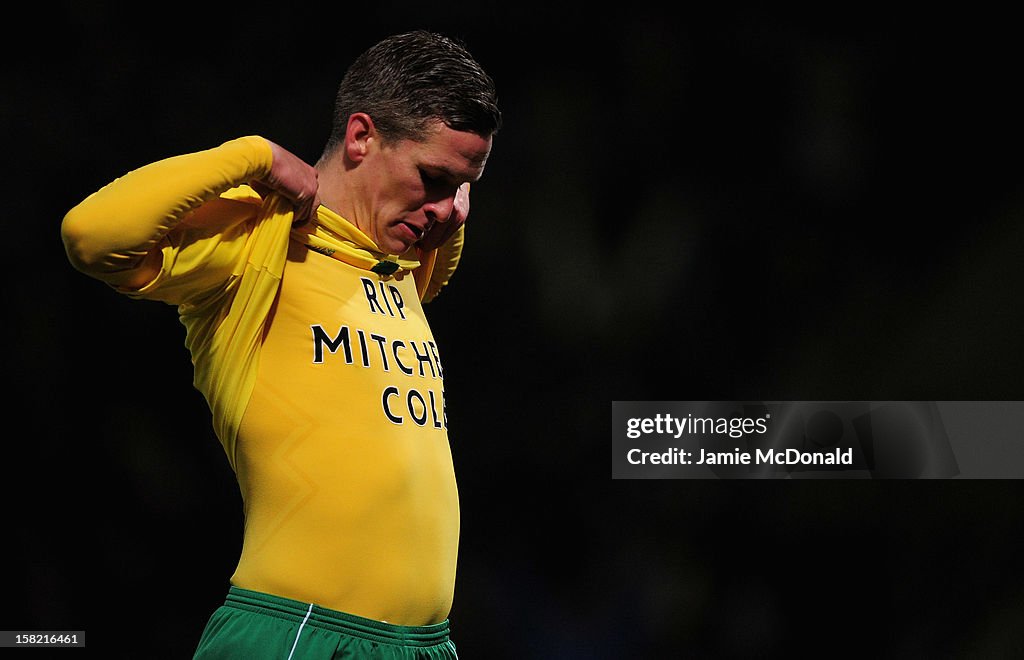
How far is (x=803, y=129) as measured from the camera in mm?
2631

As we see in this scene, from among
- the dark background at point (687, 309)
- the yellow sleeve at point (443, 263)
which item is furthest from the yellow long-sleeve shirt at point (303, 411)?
the dark background at point (687, 309)

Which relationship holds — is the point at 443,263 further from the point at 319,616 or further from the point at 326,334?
the point at 319,616

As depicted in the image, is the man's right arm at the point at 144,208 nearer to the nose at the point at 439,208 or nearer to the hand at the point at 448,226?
the nose at the point at 439,208

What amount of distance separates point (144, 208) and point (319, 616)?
1.50 ft

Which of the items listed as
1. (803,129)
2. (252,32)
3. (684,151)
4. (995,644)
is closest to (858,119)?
(803,129)

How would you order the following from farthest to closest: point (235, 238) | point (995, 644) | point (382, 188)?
1. point (995, 644)
2. point (382, 188)
3. point (235, 238)

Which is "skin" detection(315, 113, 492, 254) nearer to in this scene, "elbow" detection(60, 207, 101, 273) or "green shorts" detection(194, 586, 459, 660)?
"elbow" detection(60, 207, 101, 273)

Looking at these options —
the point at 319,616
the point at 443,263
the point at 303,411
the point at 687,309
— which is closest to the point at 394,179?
the point at 303,411

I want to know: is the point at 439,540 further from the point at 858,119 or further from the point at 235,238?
the point at 858,119

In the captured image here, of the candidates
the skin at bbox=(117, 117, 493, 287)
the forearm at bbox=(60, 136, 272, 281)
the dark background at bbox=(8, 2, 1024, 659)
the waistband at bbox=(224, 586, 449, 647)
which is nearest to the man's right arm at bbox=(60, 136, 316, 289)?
the forearm at bbox=(60, 136, 272, 281)

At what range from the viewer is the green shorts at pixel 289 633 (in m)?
1.17

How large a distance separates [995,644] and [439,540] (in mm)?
1781

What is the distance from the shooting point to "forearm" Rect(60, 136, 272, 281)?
1.09m

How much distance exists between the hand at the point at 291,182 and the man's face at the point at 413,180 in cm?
9
